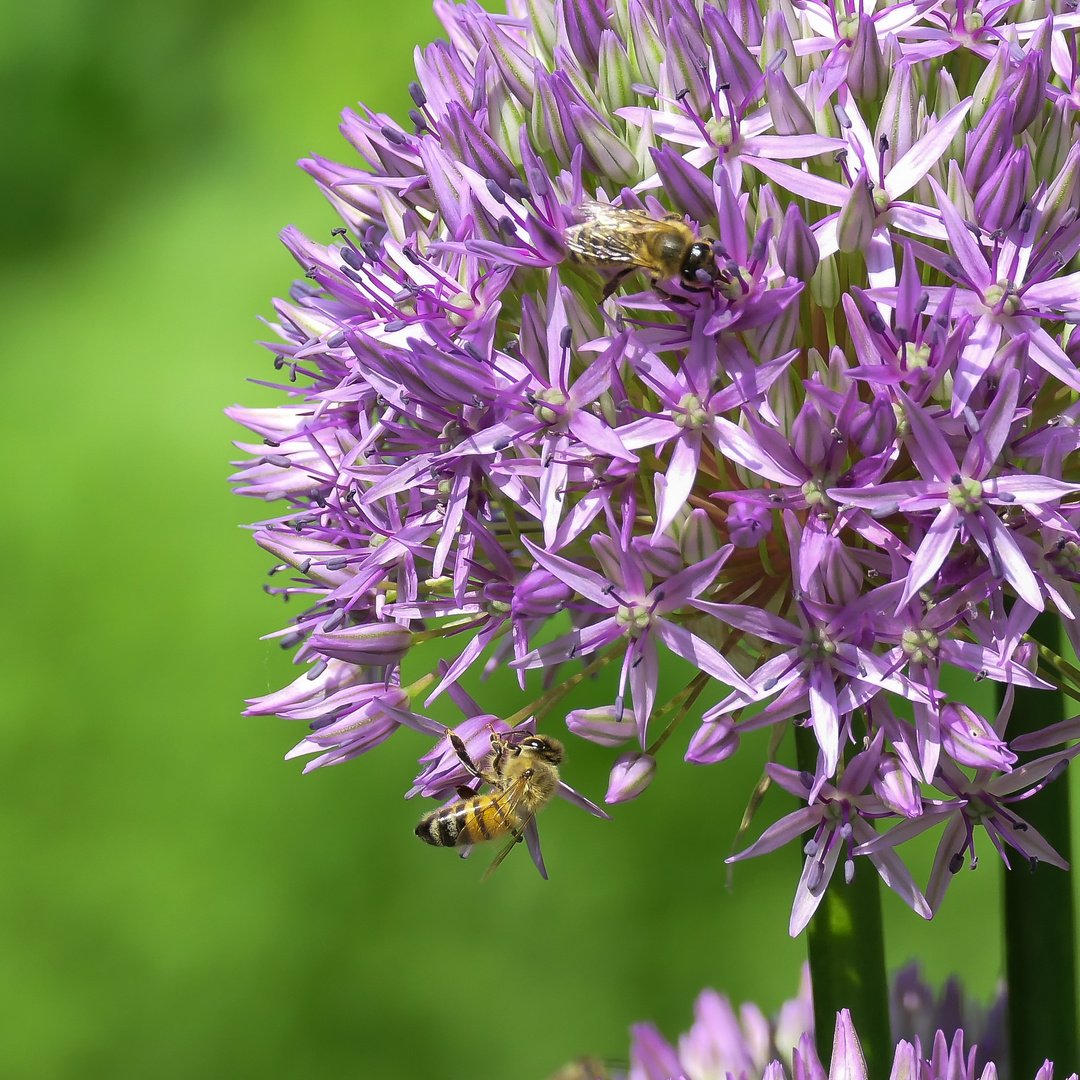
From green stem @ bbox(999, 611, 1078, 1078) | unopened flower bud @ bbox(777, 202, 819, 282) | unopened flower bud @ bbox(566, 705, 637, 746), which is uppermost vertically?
unopened flower bud @ bbox(777, 202, 819, 282)

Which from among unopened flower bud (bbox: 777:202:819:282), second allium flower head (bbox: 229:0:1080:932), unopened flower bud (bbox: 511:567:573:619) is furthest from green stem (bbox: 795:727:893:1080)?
unopened flower bud (bbox: 777:202:819:282)

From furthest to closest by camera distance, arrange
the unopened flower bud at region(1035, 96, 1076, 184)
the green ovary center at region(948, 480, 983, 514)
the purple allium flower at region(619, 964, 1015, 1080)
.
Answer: the purple allium flower at region(619, 964, 1015, 1080), the unopened flower bud at region(1035, 96, 1076, 184), the green ovary center at region(948, 480, 983, 514)

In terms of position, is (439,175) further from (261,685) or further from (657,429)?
(261,685)

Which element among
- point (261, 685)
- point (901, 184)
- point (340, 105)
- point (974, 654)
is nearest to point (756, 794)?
point (974, 654)

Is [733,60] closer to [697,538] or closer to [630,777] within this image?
[697,538]

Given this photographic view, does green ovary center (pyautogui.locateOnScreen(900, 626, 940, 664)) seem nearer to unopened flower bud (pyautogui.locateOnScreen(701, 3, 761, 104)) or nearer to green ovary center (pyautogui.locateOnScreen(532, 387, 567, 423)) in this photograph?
green ovary center (pyautogui.locateOnScreen(532, 387, 567, 423))

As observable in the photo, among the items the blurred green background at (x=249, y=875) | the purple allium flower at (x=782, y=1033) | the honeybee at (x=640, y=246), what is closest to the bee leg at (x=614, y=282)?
the honeybee at (x=640, y=246)
